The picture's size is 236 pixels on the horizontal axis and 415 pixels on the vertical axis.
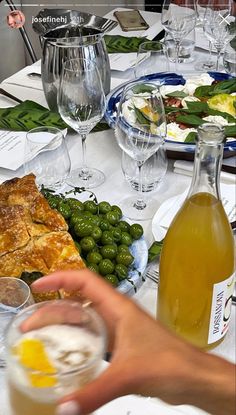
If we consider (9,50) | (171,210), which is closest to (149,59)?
(171,210)

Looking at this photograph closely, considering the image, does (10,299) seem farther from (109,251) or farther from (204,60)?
(204,60)

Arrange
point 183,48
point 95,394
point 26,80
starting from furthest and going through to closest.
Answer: point 183,48 < point 26,80 < point 95,394

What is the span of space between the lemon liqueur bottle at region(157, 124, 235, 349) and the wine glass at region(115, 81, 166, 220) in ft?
0.93

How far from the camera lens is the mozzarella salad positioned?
1.18 metres

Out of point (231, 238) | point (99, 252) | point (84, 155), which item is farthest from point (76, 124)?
point (231, 238)

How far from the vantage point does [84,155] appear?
1.18m

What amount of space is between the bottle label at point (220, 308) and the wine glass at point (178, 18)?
101cm

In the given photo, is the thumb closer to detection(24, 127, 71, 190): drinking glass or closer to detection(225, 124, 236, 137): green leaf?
detection(24, 127, 71, 190): drinking glass

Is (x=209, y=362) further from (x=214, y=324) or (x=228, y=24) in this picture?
(x=228, y=24)

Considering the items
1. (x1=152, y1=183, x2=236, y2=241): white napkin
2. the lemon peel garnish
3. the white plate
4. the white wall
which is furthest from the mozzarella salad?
the white wall

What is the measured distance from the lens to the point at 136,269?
2.80 feet

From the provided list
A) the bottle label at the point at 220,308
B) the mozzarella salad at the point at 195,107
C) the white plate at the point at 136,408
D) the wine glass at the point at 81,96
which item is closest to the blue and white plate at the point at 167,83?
the mozzarella salad at the point at 195,107

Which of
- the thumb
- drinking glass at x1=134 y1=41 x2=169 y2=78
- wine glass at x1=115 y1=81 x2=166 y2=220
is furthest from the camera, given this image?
drinking glass at x1=134 y1=41 x2=169 y2=78

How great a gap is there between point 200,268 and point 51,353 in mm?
307
